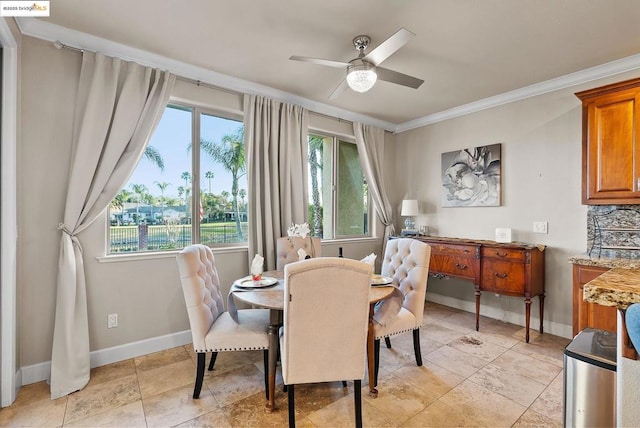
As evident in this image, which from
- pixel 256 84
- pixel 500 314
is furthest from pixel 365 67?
pixel 500 314

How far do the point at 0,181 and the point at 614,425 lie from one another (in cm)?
345

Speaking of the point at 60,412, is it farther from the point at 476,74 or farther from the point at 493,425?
the point at 476,74

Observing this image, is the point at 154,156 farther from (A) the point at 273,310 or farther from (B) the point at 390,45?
(B) the point at 390,45

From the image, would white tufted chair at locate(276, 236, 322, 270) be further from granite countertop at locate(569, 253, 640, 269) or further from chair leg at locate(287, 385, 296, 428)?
granite countertop at locate(569, 253, 640, 269)

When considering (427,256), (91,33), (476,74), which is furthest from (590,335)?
(91,33)

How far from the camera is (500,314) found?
3.65 m

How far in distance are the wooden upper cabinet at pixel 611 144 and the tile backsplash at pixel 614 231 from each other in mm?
378

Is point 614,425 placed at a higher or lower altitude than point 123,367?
higher

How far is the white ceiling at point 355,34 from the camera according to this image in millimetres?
2076

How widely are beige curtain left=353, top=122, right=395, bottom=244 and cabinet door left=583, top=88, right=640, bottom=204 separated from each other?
2351mm

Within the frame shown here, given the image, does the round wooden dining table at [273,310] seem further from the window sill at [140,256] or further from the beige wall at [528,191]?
the beige wall at [528,191]

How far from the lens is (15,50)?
2.07m

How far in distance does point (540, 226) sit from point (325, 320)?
298 cm

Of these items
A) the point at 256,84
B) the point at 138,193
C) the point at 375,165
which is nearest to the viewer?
the point at 138,193
